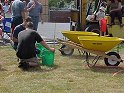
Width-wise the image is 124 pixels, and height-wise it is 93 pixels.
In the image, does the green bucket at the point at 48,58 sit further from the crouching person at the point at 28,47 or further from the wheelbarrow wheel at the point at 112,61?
the wheelbarrow wheel at the point at 112,61

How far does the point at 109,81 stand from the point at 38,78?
144cm

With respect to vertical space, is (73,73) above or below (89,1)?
below

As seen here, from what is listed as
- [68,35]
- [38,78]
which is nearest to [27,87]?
[38,78]

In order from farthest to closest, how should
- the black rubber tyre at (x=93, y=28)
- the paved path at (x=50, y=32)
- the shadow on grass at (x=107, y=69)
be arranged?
the paved path at (x=50, y=32), the black rubber tyre at (x=93, y=28), the shadow on grass at (x=107, y=69)

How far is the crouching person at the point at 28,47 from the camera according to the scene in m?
8.85

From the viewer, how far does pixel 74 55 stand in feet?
37.5

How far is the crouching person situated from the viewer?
8.85 m

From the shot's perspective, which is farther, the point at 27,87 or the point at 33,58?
the point at 33,58

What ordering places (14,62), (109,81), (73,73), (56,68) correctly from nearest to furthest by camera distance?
1. (109,81)
2. (73,73)
3. (56,68)
4. (14,62)

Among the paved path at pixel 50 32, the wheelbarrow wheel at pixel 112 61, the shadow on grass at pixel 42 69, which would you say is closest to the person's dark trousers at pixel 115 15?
the paved path at pixel 50 32

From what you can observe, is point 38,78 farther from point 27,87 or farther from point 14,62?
point 14,62

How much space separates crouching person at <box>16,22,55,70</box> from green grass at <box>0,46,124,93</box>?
0.17 m

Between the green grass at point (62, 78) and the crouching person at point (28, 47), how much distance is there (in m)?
0.17

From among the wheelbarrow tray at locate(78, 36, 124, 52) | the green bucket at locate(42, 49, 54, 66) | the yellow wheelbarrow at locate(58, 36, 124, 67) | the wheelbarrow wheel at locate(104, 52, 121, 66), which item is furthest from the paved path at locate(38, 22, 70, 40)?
the wheelbarrow tray at locate(78, 36, 124, 52)
